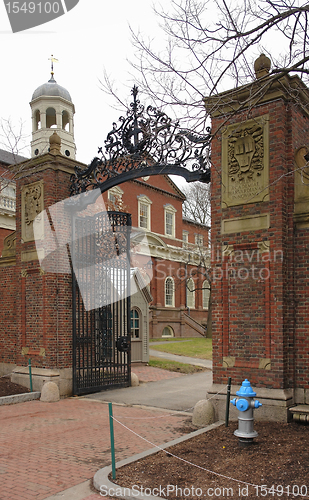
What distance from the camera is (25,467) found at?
6.08m

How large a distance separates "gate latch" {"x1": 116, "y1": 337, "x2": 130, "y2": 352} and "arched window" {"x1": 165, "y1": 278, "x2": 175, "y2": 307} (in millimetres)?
23588

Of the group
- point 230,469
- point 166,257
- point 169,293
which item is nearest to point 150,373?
point 230,469

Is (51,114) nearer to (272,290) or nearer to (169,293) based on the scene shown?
(169,293)

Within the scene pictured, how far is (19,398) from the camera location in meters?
10.6

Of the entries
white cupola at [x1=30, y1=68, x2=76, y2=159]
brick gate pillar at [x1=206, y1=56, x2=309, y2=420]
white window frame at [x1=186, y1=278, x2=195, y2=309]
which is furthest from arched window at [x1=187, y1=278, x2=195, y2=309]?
brick gate pillar at [x1=206, y1=56, x2=309, y2=420]

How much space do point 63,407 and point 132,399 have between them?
5.37 ft

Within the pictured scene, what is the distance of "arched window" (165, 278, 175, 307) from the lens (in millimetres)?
35562

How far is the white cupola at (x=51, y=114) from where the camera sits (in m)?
42.0

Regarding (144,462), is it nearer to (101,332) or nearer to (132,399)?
(132,399)

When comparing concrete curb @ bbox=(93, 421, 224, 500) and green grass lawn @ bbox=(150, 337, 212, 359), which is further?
green grass lawn @ bbox=(150, 337, 212, 359)

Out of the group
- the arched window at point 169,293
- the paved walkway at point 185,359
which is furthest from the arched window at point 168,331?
the paved walkway at point 185,359

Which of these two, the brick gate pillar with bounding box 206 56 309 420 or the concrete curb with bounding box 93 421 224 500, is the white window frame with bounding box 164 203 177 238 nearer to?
the brick gate pillar with bounding box 206 56 309 420

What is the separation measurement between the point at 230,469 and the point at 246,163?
15.9 ft

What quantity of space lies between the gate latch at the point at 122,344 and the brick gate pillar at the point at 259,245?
3.99 metres
